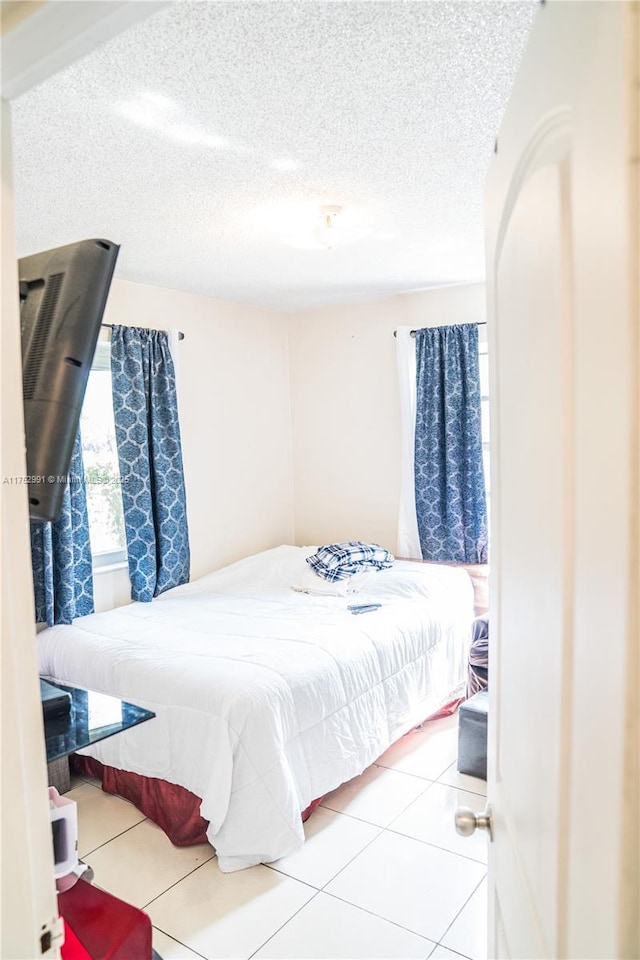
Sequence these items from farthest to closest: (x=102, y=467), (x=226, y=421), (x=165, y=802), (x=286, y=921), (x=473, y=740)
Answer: (x=226, y=421)
(x=102, y=467)
(x=473, y=740)
(x=165, y=802)
(x=286, y=921)

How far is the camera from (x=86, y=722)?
48.4 inches

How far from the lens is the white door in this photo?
486 mm

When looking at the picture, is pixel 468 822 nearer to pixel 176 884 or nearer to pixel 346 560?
pixel 176 884

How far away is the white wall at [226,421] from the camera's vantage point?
153 inches

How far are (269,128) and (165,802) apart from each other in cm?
247

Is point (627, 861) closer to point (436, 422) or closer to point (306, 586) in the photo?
point (306, 586)

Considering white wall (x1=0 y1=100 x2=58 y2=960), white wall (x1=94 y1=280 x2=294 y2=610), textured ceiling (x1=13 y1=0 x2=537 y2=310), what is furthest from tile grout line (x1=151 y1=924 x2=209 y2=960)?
textured ceiling (x1=13 y1=0 x2=537 y2=310)

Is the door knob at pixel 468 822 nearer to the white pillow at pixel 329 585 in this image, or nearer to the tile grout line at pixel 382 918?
the tile grout line at pixel 382 918

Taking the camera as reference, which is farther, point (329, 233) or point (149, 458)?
point (149, 458)

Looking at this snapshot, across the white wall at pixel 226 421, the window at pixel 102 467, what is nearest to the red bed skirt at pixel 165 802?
the white wall at pixel 226 421

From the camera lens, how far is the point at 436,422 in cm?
408

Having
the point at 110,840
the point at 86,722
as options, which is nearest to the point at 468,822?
the point at 86,722

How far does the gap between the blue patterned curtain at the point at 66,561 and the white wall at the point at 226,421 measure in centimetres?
21

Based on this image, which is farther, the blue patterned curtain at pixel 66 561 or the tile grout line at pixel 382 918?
the blue patterned curtain at pixel 66 561
